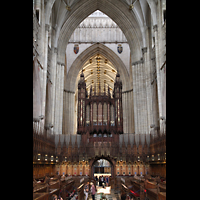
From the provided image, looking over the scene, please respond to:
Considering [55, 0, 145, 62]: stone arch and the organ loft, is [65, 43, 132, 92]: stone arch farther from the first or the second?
[55, 0, 145, 62]: stone arch

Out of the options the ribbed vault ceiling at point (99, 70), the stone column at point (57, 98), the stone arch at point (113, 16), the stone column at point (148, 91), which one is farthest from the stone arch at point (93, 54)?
the stone column at point (148, 91)

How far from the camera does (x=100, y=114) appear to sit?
Answer: 960 inches

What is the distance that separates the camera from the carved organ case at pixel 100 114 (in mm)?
23328

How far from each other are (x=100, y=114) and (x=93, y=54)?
38.2ft

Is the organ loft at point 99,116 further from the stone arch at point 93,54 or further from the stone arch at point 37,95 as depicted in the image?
the stone arch at point 37,95

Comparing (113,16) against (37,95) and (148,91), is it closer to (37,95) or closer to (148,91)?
(148,91)

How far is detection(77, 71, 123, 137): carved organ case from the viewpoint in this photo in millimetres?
23328

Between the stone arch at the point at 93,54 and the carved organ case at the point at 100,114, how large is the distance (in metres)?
5.37

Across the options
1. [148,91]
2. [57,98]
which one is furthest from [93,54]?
[148,91]
